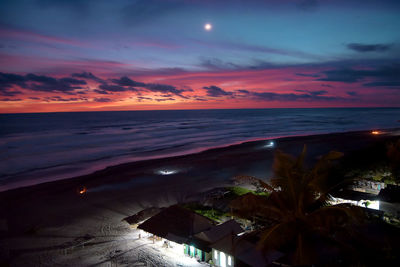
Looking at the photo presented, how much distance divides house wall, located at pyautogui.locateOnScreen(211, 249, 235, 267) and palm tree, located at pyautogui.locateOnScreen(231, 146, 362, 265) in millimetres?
3031

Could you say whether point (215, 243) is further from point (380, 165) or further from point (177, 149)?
point (177, 149)

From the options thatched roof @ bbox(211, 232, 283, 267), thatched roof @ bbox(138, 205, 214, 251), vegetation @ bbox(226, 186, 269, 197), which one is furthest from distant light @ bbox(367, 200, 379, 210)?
thatched roof @ bbox(138, 205, 214, 251)

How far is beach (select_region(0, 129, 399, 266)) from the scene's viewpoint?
13.5 m

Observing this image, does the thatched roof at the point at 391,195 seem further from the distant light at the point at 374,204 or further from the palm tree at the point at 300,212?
the palm tree at the point at 300,212

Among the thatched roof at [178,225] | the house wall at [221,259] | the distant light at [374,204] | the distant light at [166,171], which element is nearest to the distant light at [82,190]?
the distant light at [166,171]

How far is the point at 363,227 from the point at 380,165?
53.2 ft

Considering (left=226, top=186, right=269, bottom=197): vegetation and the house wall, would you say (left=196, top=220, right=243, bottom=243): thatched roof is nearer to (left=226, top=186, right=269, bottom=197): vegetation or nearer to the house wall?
the house wall

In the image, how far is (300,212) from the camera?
7820 millimetres

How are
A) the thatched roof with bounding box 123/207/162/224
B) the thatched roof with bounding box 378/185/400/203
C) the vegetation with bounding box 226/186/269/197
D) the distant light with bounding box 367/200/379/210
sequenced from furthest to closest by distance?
the vegetation with bounding box 226/186/269/197
the thatched roof with bounding box 123/207/162/224
the distant light with bounding box 367/200/379/210
the thatched roof with bounding box 378/185/400/203

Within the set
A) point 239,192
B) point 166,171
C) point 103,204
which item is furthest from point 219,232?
point 166,171

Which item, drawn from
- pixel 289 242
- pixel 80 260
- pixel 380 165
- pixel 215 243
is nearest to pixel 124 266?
pixel 80 260

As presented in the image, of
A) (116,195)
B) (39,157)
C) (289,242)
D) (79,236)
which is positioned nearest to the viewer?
(289,242)

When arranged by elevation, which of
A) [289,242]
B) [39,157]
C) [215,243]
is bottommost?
[39,157]

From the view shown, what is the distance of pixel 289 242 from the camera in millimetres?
8477
